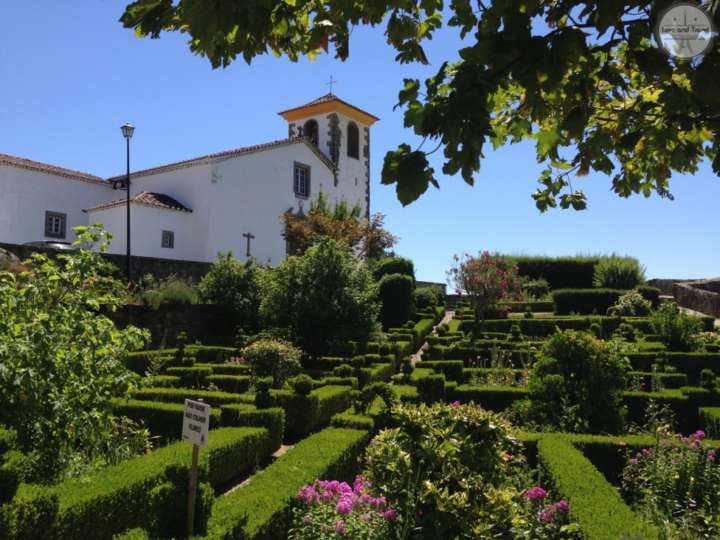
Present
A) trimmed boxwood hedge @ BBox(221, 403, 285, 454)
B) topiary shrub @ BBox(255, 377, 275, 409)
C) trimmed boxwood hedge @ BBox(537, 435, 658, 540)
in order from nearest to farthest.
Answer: trimmed boxwood hedge @ BBox(537, 435, 658, 540) → trimmed boxwood hedge @ BBox(221, 403, 285, 454) → topiary shrub @ BBox(255, 377, 275, 409)

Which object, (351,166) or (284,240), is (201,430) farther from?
(351,166)

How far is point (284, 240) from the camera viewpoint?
29.7m

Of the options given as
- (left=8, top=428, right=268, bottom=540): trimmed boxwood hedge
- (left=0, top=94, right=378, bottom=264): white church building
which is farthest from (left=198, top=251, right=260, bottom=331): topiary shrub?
(left=8, top=428, right=268, bottom=540): trimmed boxwood hedge

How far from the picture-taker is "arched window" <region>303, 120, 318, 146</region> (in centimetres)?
3531

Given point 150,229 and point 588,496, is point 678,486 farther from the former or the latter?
point 150,229

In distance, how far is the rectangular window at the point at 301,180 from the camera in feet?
101

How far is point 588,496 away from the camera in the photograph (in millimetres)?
4488

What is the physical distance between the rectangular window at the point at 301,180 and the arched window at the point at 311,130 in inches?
170

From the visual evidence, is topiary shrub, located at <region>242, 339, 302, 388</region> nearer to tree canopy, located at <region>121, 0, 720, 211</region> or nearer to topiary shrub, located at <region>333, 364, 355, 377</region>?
topiary shrub, located at <region>333, 364, 355, 377</region>

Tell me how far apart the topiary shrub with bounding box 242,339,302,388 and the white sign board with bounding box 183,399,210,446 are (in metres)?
6.28

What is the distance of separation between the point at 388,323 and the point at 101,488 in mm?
16199

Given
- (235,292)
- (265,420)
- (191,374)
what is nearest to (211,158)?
(235,292)

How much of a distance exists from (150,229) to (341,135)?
50.4 ft

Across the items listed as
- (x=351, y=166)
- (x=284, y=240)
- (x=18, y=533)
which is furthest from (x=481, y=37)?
(x=351, y=166)
